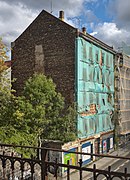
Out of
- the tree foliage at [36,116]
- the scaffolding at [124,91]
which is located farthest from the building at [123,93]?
the tree foliage at [36,116]

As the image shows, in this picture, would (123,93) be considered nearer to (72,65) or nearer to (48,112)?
(72,65)

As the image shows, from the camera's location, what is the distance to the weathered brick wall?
24.4m

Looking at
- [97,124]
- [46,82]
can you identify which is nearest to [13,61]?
[46,82]

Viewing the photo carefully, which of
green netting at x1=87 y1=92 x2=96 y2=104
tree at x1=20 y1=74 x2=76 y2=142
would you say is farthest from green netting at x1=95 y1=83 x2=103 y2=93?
tree at x1=20 y1=74 x2=76 y2=142

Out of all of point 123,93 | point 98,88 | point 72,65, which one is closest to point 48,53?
point 72,65

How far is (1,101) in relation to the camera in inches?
750

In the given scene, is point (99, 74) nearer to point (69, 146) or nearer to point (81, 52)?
point (81, 52)

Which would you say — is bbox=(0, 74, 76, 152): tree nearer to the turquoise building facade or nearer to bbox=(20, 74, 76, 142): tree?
bbox=(20, 74, 76, 142): tree

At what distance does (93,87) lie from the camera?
26922 millimetres

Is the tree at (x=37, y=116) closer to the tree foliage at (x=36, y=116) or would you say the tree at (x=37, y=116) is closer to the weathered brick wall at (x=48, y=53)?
the tree foliage at (x=36, y=116)

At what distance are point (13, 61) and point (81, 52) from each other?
8128 millimetres

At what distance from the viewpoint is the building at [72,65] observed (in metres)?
24.2

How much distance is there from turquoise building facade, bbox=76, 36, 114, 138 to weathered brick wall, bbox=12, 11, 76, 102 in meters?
1.01

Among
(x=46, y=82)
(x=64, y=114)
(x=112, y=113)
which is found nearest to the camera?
(x=46, y=82)
